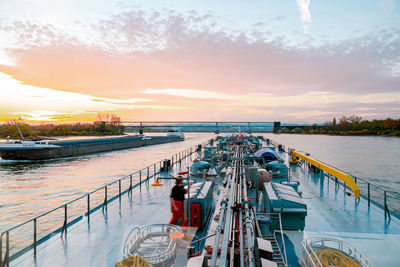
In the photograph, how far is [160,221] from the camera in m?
9.77

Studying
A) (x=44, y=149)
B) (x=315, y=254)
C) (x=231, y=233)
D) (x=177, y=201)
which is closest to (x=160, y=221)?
(x=177, y=201)

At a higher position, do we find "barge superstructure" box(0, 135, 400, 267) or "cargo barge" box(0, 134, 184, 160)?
"barge superstructure" box(0, 135, 400, 267)

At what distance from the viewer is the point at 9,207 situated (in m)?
18.5

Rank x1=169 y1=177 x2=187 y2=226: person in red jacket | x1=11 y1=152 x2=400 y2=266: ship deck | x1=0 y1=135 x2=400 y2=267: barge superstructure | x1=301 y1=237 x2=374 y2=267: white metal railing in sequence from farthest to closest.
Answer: x1=169 y1=177 x2=187 y2=226: person in red jacket
x1=11 y1=152 x2=400 y2=266: ship deck
x1=0 y1=135 x2=400 y2=267: barge superstructure
x1=301 y1=237 x2=374 y2=267: white metal railing

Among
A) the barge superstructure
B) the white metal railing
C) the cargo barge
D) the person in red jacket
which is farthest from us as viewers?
the cargo barge

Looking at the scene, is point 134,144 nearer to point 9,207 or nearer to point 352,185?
point 9,207

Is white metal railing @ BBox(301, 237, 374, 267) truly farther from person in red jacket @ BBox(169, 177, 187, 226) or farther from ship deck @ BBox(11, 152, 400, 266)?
person in red jacket @ BBox(169, 177, 187, 226)

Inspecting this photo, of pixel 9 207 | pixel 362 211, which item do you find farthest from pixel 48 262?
pixel 9 207

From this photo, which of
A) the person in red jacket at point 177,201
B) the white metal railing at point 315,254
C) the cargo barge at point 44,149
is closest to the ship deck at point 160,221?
the white metal railing at point 315,254

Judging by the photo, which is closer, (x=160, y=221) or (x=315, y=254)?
(x=315, y=254)

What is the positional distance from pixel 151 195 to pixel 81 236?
5822 mm

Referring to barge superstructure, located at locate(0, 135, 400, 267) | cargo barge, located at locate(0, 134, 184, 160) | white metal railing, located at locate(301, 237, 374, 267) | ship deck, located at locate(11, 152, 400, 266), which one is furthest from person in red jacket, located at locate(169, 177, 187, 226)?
cargo barge, located at locate(0, 134, 184, 160)

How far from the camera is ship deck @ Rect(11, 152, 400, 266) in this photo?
6.91m

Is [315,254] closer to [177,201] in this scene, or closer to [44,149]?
[177,201]
